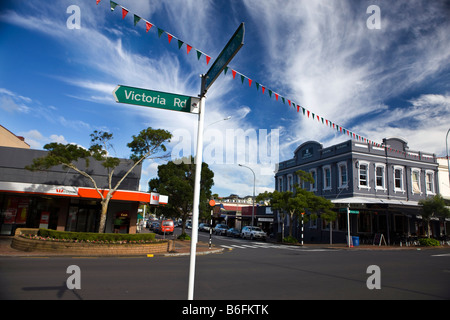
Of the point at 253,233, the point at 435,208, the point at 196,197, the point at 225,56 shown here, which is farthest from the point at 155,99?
the point at 253,233

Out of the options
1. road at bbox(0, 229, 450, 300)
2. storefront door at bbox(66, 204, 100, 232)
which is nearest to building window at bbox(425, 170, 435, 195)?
road at bbox(0, 229, 450, 300)

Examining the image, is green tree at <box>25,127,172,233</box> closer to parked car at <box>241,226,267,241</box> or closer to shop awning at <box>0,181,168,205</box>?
shop awning at <box>0,181,168,205</box>

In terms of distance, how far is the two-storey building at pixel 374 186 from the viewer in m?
30.2

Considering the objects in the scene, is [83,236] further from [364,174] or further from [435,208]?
[435,208]

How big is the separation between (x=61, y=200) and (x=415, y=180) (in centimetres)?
3599

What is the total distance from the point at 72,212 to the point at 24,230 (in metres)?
4.69

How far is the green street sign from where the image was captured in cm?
454

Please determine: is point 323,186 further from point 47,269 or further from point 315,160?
point 47,269

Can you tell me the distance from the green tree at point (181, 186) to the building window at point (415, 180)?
23155 millimetres

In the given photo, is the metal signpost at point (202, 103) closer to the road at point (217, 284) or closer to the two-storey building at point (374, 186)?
the road at point (217, 284)

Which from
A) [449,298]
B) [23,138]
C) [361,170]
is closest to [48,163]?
[449,298]

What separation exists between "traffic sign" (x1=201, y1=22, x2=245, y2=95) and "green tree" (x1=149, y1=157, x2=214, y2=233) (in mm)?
20907

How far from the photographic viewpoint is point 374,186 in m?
31.3

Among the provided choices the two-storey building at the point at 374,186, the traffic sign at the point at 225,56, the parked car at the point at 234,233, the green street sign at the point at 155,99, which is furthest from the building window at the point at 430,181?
the green street sign at the point at 155,99
